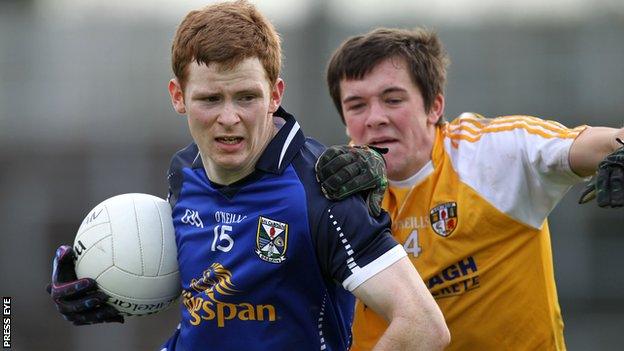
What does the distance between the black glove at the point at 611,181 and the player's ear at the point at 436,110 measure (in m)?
1.16

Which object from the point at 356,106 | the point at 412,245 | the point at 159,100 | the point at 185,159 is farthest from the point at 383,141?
the point at 159,100

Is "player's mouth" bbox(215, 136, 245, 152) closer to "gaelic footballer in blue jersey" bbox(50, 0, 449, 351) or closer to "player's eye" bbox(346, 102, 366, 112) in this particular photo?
"gaelic footballer in blue jersey" bbox(50, 0, 449, 351)

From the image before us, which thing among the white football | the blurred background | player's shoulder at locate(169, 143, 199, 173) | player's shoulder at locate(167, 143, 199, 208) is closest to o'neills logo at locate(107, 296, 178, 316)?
the white football

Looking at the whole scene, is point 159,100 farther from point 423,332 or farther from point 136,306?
point 423,332

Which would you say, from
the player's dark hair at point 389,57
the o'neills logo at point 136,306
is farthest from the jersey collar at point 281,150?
the player's dark hair at point 389,57

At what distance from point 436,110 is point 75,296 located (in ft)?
5.42

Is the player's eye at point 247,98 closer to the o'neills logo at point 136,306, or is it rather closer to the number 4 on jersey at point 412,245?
the o'neills logo at point 136,306

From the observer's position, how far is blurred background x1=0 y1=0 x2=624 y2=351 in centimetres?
755

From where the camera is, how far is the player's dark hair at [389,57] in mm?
4633

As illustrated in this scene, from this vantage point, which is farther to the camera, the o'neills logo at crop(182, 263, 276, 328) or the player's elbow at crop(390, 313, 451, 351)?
the o'neills logo at crop(182, 263, 276, 328)

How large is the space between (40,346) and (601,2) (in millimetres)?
4255

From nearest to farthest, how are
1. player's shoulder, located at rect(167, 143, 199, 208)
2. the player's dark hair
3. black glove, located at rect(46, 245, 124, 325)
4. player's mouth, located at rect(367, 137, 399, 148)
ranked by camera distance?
black glove, located at rect(46, 245, 124, 325) → player's shoulder, located at rect(167, 143, 199, 208) → player's mouth, located at rect(367, 137, 399, 148) → the player's dark hair

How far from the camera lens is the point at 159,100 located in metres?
7.65

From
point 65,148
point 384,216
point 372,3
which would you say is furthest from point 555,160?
point 65,148
